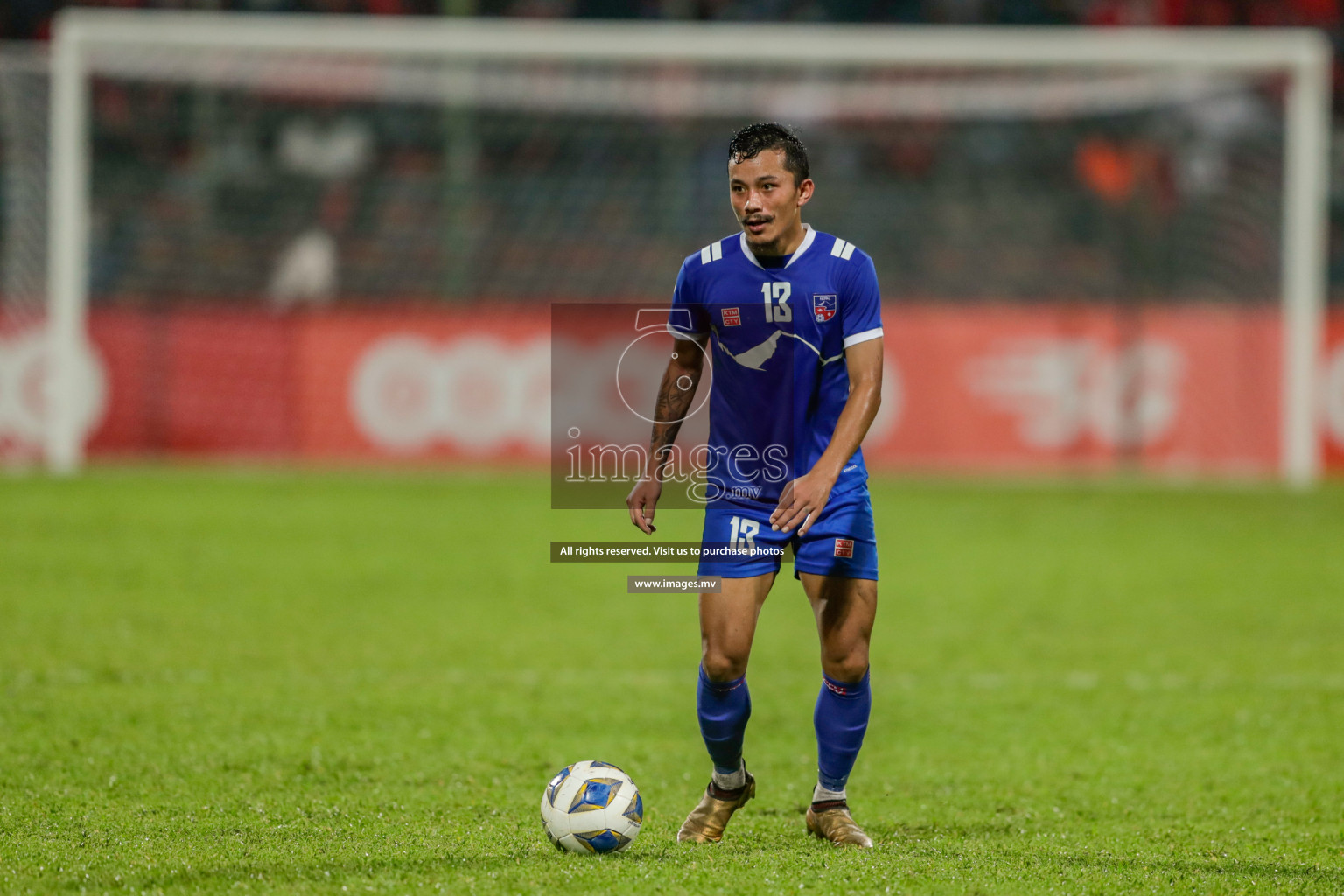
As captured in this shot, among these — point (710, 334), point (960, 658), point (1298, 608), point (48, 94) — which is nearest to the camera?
point (710, 334)

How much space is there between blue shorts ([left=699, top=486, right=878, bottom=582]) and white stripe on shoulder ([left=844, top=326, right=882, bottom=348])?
461 millimetres

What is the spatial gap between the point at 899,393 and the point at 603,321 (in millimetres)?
3626

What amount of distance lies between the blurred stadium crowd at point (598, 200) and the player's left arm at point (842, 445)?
43.9 ft

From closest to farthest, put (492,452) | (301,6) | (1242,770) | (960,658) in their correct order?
(1242,770)
(960,658)
(492,452)
(301,6)

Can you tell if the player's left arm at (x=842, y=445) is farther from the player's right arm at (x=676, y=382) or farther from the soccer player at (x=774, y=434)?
the player's right arm at (x=676, y=382)

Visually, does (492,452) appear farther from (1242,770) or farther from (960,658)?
(1242,770)

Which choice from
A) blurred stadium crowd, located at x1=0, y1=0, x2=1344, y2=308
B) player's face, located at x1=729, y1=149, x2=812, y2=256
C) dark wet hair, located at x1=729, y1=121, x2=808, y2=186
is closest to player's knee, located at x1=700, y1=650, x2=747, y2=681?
player's face, located at x1=729, y1=149, x2=812, y2=256

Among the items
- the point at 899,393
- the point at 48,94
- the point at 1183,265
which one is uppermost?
the point at 48,94

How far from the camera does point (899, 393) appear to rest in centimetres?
1750

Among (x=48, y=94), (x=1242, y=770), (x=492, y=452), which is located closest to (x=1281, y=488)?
(x=492, y=452)

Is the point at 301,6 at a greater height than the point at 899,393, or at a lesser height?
greater

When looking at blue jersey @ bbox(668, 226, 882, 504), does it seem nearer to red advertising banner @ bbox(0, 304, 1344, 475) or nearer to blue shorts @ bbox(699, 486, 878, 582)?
blue shorts @ bbox(699, 486, 878, 582)

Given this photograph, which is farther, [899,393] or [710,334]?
[899,393]

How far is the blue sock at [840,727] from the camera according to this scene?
4602 mm
